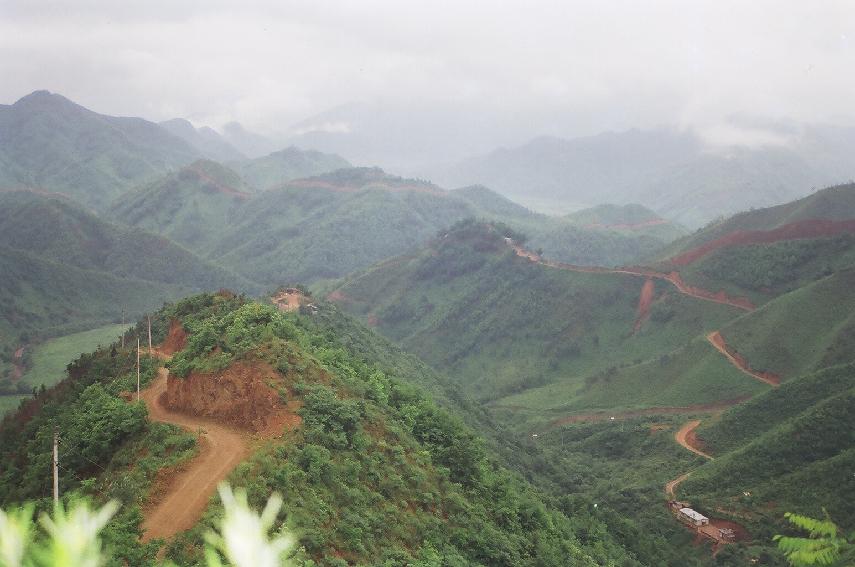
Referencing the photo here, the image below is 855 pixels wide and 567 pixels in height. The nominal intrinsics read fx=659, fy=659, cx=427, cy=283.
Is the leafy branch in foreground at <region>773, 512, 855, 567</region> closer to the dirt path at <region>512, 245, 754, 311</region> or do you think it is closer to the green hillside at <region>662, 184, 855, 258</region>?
the dirt path at <region>512, 245, 754, 311</region>

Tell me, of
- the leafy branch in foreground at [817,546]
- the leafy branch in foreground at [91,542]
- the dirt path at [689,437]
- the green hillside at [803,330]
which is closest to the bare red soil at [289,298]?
the dirt path at [689,437]

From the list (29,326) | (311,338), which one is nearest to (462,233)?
(29,326)

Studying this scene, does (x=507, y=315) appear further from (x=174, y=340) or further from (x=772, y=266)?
(x=174, y=340)

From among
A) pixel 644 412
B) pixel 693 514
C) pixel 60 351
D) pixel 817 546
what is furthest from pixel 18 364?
pixel 817 546

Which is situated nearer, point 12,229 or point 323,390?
point 323,390

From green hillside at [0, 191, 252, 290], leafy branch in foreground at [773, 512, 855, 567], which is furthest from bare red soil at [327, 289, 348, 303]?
leafy branch in foreground at [773, 512, 855, 567]

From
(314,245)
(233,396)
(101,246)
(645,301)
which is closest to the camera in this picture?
(233,396)

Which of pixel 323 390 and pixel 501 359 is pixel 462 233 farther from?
pixel 323 390
